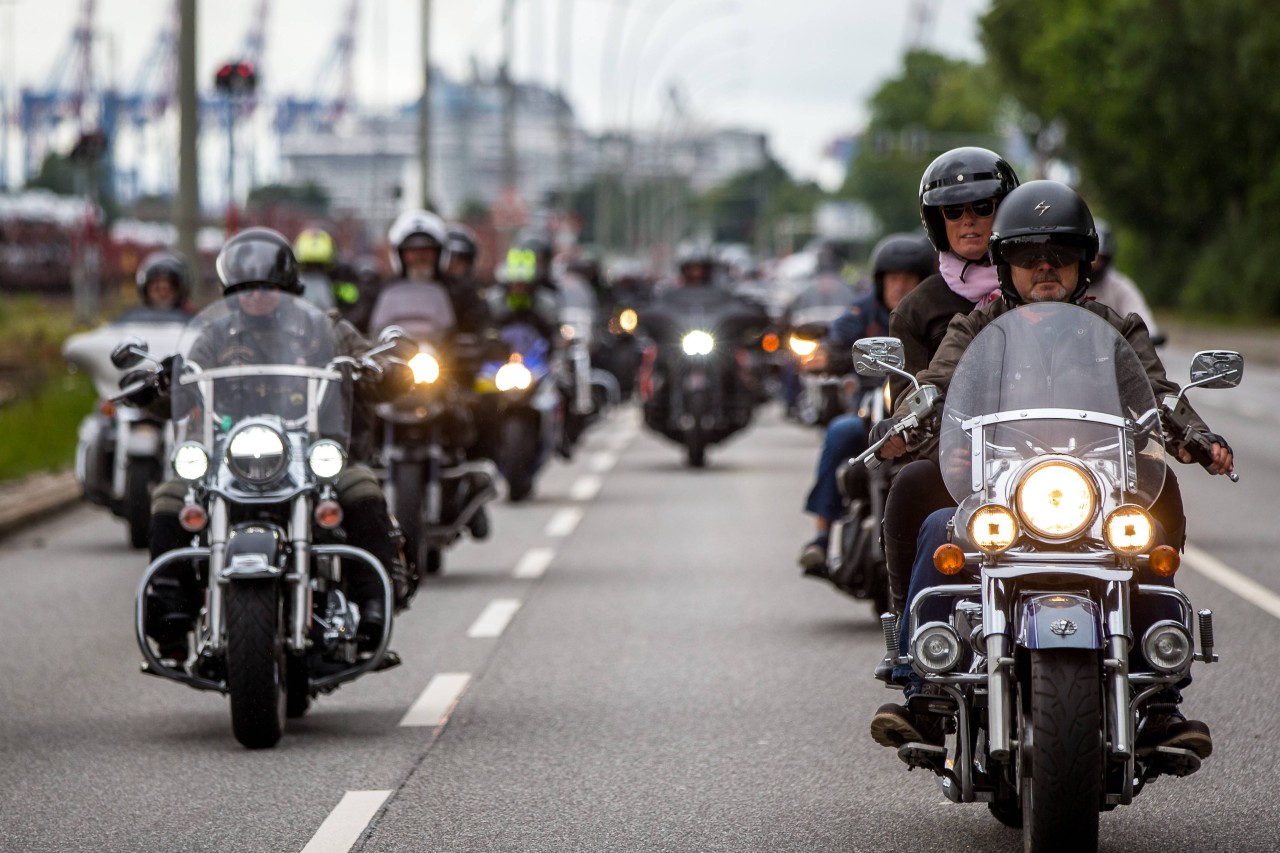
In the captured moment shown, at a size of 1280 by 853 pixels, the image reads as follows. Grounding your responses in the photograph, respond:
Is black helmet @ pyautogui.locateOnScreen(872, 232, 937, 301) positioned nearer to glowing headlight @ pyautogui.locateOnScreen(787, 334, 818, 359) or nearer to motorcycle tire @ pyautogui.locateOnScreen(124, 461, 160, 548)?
glowing headlight @ pyautogui.locateOnScreen(787, 334, 818, 359)

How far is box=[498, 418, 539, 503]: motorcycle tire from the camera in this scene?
1630 cm

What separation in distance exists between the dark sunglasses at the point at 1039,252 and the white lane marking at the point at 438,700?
3.09m

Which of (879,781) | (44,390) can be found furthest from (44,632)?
(44,390)

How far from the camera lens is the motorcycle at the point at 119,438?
12625 mm

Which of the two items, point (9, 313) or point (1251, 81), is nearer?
point (9, 313)

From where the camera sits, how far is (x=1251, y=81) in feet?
172

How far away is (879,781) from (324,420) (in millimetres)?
2133

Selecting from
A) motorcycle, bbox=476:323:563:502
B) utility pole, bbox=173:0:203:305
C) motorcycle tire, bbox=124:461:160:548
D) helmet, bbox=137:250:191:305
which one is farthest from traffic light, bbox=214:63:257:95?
motorcycle tire, bbox=124:461:160:548

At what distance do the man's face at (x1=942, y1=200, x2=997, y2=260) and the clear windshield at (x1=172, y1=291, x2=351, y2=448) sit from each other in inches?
84.6

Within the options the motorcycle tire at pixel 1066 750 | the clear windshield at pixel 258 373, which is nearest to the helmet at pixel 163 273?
the clear windshield at pixel 258 373

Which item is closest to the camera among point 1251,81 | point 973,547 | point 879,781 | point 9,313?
point 973,547

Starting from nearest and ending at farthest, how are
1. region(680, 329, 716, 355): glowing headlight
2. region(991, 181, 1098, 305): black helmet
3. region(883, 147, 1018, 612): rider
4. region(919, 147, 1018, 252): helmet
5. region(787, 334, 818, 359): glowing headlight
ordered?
region(991, 181, 1098, 305): black helmet
region(883, 147, 1018, 612): rider
region(919, 147, 1018, 252): helmet
region(787, 334, 818, 359): glowing headlight
region(680, 329, 716, 355): glowing headlight

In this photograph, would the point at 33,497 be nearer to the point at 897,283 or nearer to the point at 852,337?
the point at 852,337

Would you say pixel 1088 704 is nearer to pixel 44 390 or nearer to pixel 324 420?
pixel 324 420
